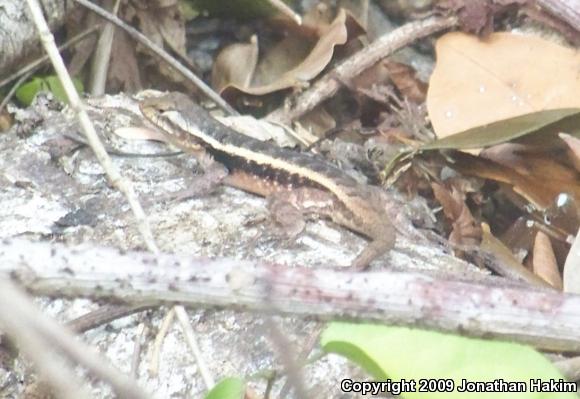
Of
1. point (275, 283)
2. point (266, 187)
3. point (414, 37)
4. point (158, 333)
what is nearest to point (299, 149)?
point (266, 187)

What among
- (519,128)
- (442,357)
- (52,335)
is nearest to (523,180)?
(519,128)

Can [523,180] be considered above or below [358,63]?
below

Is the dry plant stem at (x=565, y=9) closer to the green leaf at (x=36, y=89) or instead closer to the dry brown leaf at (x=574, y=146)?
the dry brown leaf at (x=574, y=146)

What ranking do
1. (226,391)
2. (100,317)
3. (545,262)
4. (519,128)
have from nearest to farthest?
(226,391)
(100,317)
(545,262)
(519,128)

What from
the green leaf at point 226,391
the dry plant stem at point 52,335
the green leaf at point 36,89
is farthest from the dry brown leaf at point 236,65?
the dry plant stem at point 52,335

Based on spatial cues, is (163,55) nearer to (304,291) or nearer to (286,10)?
(286,10)
